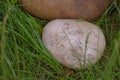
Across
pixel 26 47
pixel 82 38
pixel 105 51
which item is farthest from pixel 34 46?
pixel 105 51

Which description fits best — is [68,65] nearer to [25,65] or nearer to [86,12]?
[25,65]

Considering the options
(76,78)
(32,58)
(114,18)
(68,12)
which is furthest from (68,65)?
(114,18)

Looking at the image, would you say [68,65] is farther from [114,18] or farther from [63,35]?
[114,18]

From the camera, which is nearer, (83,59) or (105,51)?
(83,59)

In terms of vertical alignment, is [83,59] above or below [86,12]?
below

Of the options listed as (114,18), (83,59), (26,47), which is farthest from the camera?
(114,18)

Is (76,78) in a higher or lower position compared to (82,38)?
lower

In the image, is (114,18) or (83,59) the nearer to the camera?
(83,59)

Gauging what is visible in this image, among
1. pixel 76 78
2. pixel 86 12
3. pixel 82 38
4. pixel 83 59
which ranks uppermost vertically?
pixel 86 12

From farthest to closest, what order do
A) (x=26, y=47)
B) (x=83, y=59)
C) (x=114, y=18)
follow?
(x=114, y=18) → (x=26, y=47) → (x=83, y=59)
